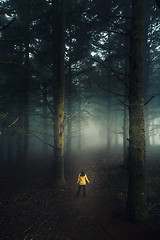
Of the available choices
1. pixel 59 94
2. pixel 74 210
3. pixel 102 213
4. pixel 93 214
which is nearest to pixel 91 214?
pixel 93 214

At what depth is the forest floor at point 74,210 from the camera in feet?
17.2

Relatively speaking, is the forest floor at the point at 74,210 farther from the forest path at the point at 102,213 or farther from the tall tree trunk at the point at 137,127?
the tall tree trunk at the point at 137,127

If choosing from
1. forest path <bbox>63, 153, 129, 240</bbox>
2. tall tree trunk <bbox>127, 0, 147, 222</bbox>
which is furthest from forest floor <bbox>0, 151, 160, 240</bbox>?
tall tree trunk <bbox>127, 0, 147, 222</bbox>

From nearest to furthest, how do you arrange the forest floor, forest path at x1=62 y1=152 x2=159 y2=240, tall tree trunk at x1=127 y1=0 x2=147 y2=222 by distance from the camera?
forest path at x1=62 y1=152 x2=159 y2=240 < the forest floor < tall tree trunk at x1=127 y1=0 x2=147 y2=222

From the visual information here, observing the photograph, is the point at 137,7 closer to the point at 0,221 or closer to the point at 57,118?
the point at 57,118

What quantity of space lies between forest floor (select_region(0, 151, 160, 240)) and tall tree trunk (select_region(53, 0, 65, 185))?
1.21 metres

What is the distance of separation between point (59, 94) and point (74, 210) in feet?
21.5

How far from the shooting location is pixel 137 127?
566 centimetres

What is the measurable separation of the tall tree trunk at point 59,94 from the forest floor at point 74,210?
3.98 feet

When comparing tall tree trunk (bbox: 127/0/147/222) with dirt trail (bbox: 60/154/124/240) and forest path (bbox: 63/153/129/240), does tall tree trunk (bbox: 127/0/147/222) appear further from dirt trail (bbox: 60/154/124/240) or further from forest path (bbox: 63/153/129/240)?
dirt trail (bbox: 60/154/124/240)

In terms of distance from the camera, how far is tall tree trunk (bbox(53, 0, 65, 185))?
9.98 meters

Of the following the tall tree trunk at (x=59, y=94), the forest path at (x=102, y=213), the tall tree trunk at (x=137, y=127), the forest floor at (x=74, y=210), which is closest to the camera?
the forest path at (x=102, y=213)

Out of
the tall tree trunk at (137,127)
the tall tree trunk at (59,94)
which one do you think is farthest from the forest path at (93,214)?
the tall tree trunk at (59,94)

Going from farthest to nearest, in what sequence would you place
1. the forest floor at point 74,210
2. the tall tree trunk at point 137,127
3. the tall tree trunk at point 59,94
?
1. the tall tree trunk at point 59,94
2. the tall tree trunk at point 137,127
3. the forest floor at point 74,210
